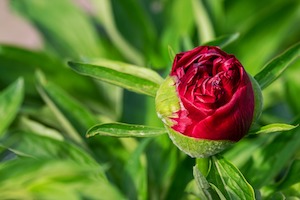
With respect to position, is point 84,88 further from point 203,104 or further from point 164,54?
point 203,104

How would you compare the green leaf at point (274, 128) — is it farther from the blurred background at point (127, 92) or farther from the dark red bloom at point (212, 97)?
the blurred background at point (127, 92)

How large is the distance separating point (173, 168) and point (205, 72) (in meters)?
0.46

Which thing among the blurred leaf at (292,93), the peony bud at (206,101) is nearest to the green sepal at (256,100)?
the peony bud at (206,101)

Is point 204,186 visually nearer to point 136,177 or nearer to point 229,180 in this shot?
point 229,180

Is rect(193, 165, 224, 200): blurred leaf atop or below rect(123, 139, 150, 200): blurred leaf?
atop

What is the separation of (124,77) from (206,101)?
0.17 metres

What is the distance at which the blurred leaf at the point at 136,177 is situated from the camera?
3.45ft

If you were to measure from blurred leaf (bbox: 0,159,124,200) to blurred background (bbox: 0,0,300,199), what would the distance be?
201mm

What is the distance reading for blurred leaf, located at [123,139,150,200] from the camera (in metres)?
1.05

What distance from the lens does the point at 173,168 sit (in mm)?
1178

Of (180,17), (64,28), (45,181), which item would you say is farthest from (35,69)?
(45,181)

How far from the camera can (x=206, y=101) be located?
28.7 inches

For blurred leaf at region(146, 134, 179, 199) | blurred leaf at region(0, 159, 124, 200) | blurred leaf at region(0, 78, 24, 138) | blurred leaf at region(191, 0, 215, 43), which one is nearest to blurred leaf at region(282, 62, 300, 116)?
blurred leaf at region(191, 0, 215, 43)

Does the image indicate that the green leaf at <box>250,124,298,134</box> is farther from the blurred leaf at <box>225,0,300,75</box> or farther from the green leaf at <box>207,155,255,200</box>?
the blurred leaf at <box>225,0,300,75</box>
